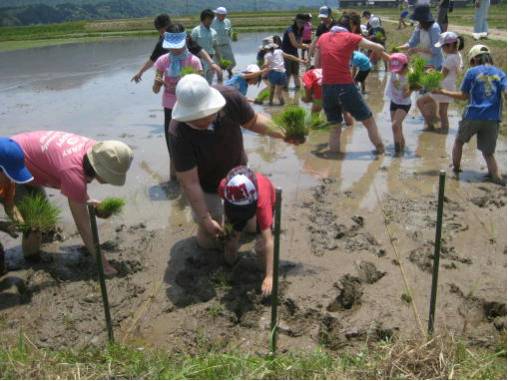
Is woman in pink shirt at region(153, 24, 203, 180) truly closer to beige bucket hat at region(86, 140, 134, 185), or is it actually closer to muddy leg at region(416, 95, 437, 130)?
beige bucket hat at region(86, 140, 134, 185)

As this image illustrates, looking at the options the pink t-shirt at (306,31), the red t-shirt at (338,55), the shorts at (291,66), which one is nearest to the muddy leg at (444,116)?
the red t-shirt at (338,55)

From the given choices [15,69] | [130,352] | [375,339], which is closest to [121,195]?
[130,352]

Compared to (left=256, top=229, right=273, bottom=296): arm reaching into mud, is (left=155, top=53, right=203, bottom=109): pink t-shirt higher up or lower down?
higher up

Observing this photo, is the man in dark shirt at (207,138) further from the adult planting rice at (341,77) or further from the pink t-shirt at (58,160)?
the adult planting rice at (341,77)

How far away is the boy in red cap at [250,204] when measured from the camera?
138 inches

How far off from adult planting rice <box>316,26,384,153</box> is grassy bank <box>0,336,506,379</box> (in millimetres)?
4009

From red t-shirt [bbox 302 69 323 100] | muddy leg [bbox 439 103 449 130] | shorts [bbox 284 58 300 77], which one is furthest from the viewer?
shorts [bbox 284 58 300 77]

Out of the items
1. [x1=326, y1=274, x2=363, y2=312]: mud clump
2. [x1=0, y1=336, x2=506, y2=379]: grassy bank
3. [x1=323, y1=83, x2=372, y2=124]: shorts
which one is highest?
[x1=323, y1=83, x2=372, y2=124]: shorts

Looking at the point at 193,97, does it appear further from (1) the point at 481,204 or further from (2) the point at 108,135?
(2) the point at 108,135

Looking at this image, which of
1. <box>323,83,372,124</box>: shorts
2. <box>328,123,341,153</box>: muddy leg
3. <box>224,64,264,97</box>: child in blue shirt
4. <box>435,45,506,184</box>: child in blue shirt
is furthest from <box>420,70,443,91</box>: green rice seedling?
<box>224,64,264,97</box>: child in blue shirt

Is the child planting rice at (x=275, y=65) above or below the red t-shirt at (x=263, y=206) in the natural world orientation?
above

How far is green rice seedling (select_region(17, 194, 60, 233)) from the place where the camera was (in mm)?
3645

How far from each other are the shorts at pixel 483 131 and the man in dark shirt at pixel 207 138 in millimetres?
2449

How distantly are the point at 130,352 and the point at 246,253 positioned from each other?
1474 millimetres
